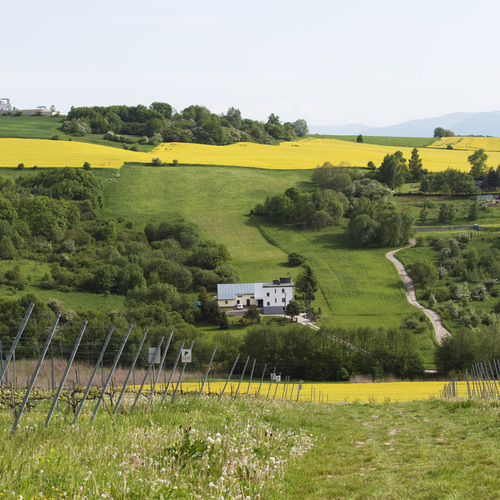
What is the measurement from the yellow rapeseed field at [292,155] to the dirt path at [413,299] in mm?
54912

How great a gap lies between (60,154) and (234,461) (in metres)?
142

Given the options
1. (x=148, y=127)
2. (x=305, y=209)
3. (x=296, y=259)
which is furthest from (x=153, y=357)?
(x=148, y=127)

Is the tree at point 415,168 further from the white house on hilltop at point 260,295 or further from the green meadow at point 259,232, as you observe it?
the white house on hilltop at point 260,295

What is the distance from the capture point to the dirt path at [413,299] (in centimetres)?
7081

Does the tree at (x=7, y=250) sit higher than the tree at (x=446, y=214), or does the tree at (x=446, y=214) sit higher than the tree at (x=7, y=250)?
the tree at (x=446, y=214)

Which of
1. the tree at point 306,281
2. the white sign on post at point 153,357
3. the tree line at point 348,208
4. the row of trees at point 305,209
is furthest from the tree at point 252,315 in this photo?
the white sign on post at point 153,357

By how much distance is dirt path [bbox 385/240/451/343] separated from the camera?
70.8 m

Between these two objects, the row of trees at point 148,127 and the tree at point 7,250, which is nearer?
the tree at point 7,250

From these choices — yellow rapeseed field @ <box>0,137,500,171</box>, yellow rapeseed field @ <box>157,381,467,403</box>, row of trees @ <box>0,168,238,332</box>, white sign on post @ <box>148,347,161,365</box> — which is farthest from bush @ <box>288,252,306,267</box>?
white sign on post @ <box>148,347,161,365</box>

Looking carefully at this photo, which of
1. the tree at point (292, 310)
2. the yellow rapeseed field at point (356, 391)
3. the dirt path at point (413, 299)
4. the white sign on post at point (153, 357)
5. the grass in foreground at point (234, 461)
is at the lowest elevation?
the tree at point (292, 310)

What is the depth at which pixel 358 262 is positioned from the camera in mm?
98750

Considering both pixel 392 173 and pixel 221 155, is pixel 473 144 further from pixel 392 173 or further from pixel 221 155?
pixel 221 155

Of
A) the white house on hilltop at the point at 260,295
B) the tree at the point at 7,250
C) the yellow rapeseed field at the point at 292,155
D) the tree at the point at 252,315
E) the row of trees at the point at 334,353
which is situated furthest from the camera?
the yellow rapeseed field at the point at 292,155

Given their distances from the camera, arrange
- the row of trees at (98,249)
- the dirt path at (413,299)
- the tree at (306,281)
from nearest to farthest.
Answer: the dirt path at (413,299)
the row of trees at (98,249)
the tree at (306,281)
